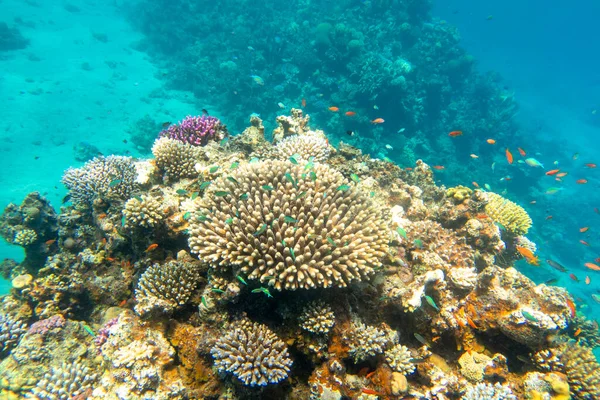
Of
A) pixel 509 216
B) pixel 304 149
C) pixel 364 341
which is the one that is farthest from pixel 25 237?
pixel 509 216

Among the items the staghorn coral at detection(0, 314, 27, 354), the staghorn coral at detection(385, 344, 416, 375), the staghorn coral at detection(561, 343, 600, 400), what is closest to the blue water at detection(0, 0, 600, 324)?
the staghorn coral at detection(0, 314, 27, 354)

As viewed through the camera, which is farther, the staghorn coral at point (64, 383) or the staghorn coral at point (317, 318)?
the staghorn coral at point (64, 383)

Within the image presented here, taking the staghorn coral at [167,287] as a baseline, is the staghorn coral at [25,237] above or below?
below

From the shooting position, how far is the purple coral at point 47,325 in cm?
511

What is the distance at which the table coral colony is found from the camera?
369cm

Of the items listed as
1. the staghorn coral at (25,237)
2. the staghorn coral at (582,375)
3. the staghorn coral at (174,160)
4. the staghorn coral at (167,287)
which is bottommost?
the staghorn coral at (25,237)

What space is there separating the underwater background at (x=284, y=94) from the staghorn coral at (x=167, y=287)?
1133 cm

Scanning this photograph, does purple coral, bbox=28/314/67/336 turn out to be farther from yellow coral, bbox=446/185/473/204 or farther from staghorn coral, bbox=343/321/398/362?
yellow coral, bbox=446/185/473/204

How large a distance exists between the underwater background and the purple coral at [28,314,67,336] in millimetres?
11411

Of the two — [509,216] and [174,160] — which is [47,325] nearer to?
[174,160]

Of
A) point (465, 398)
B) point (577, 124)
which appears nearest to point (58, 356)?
point (465, 398)

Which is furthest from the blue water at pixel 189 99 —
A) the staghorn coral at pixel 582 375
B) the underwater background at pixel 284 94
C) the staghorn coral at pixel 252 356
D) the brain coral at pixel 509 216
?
the staghorn coral at pixel 252 356

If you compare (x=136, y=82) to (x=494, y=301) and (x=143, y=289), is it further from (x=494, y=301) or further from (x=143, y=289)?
(x=494, y=301)

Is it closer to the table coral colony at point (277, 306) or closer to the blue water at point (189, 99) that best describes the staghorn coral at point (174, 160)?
the table coral colony at point (277, 306)
